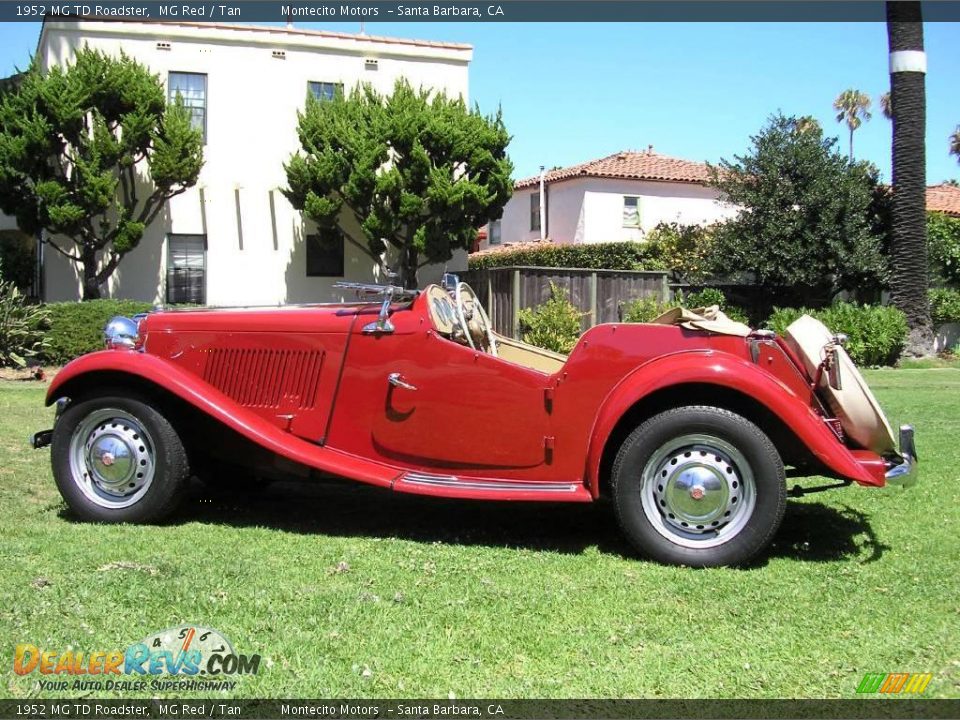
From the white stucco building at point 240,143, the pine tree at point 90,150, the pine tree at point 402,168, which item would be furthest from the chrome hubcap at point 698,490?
the white stucco building at point 240,143

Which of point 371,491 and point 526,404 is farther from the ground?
point 526,404

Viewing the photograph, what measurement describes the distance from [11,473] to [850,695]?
5.83m

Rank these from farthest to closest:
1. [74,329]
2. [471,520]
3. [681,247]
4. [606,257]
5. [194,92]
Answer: [606,257] < [681,247] < [194,92] < [74,329] < [471,520]

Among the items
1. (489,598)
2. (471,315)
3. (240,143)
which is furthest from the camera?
(240,143)

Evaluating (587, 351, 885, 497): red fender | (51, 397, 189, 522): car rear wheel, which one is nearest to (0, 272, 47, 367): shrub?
(51, 397, 189, 522): car rear wheel

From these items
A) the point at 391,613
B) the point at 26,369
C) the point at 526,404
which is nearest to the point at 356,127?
the point at 26,369

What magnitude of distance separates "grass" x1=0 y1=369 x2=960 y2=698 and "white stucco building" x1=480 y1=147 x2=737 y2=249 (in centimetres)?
2602

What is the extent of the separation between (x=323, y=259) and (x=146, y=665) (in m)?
17.0

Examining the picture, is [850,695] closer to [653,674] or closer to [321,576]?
[653,674]

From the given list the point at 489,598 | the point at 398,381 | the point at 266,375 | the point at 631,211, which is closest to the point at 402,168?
the point at 266,375

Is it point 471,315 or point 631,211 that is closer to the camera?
point 471,315

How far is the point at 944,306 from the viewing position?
23.4 meters

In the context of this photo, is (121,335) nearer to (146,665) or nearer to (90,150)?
(146,665)

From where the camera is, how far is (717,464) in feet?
14.2
